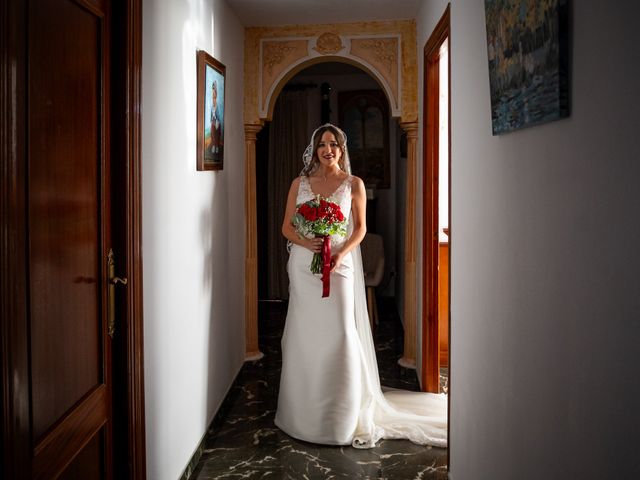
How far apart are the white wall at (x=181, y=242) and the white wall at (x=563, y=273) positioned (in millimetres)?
1372

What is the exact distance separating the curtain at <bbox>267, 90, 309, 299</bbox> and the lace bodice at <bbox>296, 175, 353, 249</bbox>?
3.75 metres

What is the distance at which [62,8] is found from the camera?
6.07 ft

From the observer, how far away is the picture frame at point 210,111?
3422 millimetres

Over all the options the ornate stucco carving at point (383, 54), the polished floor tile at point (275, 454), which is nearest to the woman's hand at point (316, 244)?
the polished floor tile at point (275, 454)

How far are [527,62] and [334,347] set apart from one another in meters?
2.49

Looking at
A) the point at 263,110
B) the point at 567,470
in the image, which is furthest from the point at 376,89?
the point at 567,470

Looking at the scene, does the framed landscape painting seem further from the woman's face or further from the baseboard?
the baseboard

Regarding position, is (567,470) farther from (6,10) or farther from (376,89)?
(376,89)

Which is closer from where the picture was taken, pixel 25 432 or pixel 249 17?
pixel 25 432

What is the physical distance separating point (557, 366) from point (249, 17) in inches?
157

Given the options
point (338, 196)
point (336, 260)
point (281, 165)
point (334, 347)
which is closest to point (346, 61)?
point (338, 196)

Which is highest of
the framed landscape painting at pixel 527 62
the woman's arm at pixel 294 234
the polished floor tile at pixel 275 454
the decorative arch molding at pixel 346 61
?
the decorative arch molding at pixel 346 61

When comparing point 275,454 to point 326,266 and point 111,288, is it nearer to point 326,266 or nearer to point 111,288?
point 326,266

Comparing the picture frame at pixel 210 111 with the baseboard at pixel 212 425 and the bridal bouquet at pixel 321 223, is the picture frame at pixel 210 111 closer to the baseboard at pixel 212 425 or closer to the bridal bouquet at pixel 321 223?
the bridal bouquet at pixel 321 223
